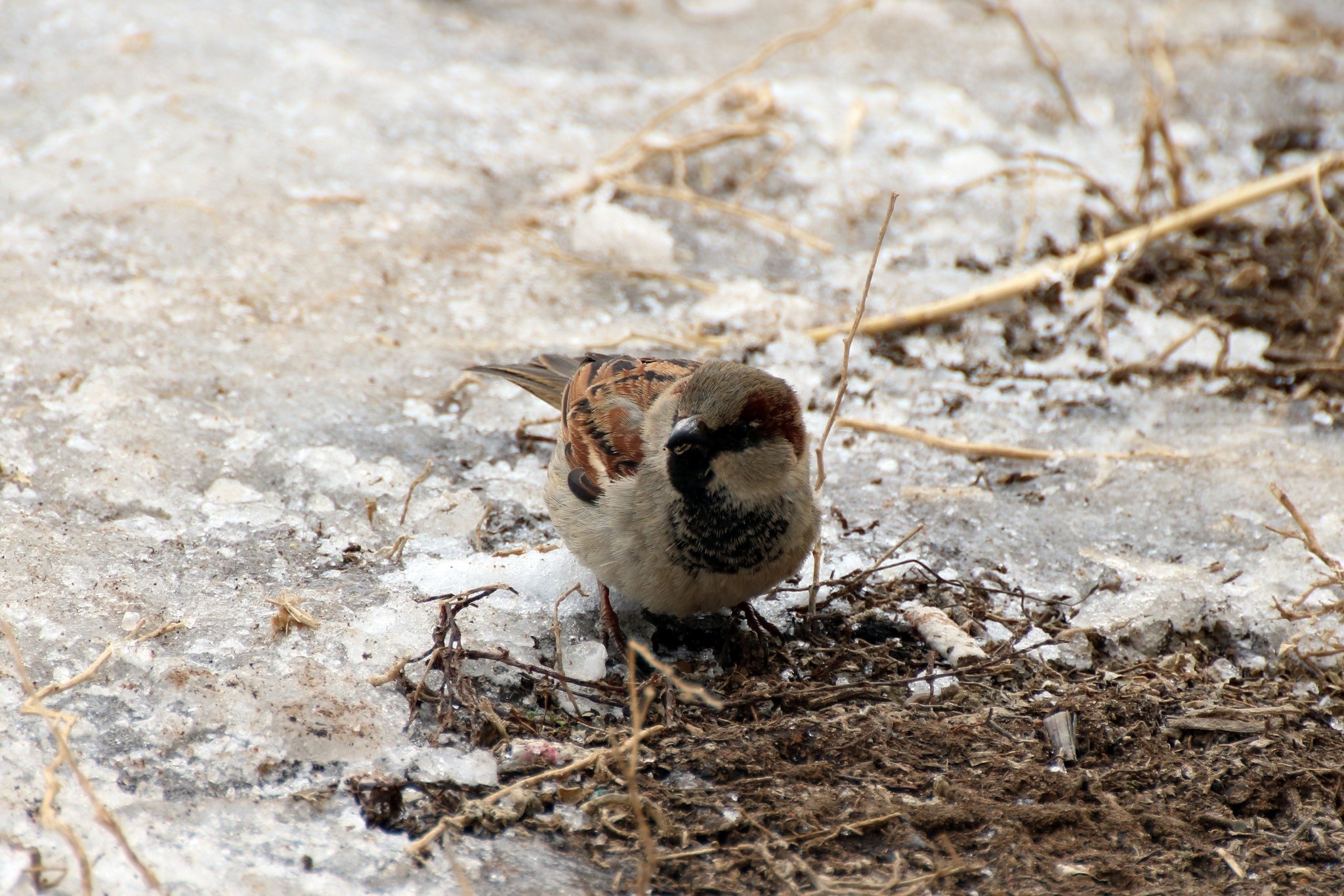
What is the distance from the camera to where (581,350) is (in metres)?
4.38

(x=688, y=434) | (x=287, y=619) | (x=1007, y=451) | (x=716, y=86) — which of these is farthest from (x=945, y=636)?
(x=716, y=86)

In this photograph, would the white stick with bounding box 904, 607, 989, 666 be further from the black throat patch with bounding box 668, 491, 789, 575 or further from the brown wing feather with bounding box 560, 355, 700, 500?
the brown wing feather with bounding box 560, 355, 700, 500

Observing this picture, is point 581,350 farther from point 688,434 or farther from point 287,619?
point 287,619

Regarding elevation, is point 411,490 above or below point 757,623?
above

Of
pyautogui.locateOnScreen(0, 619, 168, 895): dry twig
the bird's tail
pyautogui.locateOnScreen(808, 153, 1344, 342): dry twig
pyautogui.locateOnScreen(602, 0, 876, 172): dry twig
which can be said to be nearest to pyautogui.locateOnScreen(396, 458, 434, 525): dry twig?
the bird's tail

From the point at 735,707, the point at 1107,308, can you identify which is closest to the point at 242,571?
the point at 735,707

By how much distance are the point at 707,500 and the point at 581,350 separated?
1610mm

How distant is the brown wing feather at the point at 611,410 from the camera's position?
3113mm

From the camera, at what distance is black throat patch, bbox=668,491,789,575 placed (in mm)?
2873

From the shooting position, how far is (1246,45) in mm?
6656

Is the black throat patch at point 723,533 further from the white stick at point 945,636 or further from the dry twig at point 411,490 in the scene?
the dry twig at point 411,490

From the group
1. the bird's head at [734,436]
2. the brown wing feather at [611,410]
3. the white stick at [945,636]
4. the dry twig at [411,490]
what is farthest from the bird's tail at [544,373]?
the white stick at [945,636]

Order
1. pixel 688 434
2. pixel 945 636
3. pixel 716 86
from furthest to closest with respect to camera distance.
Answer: pixel 716 86 → pixel 945 636 → pixel 688 434

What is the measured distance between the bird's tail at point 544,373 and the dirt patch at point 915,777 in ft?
3.17
